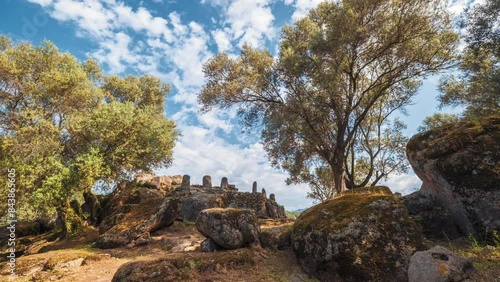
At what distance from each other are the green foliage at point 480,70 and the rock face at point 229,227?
18.6m

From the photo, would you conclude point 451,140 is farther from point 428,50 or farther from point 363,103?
point 363,103

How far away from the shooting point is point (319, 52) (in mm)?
20828

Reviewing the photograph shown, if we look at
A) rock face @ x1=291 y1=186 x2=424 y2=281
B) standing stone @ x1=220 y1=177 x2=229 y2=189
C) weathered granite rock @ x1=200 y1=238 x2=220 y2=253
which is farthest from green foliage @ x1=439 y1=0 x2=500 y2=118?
standing stone @ x1=220 y1=177 x2=229 y2=189

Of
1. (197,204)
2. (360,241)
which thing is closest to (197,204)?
(197,204)

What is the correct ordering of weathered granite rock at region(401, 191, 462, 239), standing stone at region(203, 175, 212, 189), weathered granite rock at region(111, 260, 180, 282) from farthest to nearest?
standing stone at region(203, 175, 212, 189) < weathered granite rock at region(401, 191, 462, 239) < weathered granite rock at region(111, 260, 180, 282)

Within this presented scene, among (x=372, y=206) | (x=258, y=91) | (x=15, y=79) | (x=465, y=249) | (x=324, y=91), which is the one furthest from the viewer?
(x=258, y=91)

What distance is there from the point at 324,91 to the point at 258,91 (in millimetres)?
6001

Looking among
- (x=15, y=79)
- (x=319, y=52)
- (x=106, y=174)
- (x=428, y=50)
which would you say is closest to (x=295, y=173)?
(x=319, y=52)

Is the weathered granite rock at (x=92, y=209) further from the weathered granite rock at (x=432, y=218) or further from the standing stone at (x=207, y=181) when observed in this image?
the weathered granite rock at (x=432, y=218)

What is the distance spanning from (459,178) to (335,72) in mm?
12394

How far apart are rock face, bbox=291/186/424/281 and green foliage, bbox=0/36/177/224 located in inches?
A: 590

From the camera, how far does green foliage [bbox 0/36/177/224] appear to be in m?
16.8

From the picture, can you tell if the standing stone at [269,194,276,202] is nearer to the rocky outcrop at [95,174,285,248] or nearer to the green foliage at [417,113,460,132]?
the rocky outcrop at [95,174,285,248]

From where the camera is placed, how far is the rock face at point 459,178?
30.6 feet
